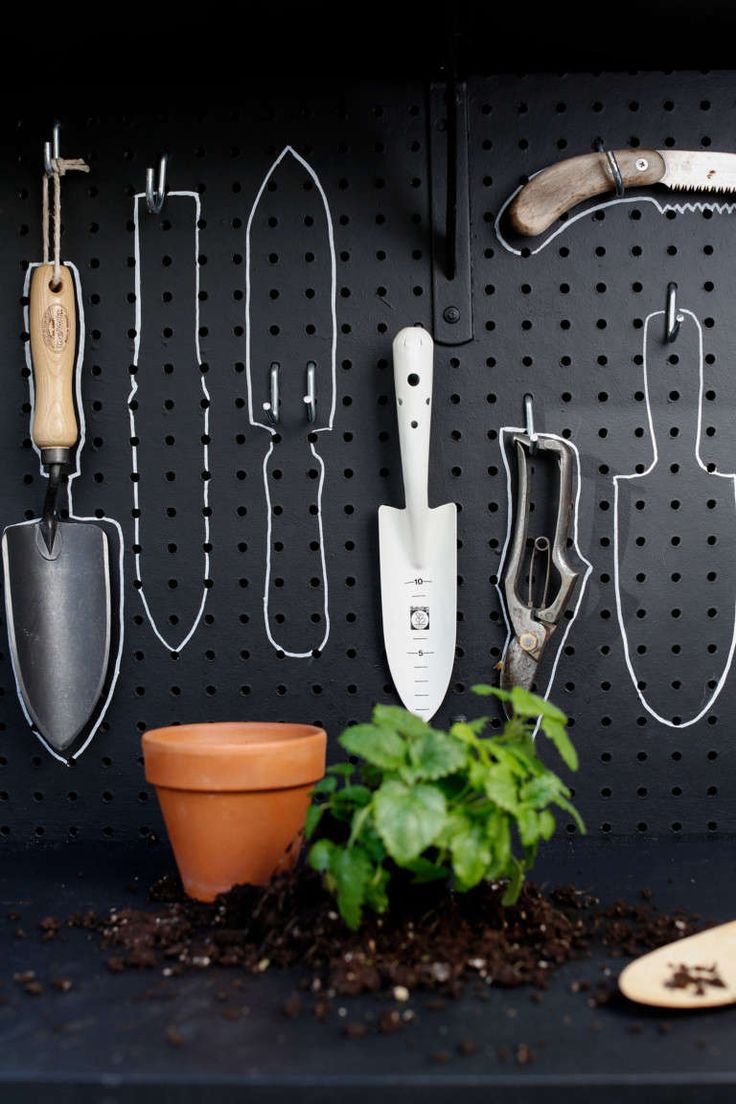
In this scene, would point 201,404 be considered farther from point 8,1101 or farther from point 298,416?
point 8,1101

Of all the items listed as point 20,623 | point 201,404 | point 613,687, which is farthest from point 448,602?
point 20,623

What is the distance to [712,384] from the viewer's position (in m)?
1.22

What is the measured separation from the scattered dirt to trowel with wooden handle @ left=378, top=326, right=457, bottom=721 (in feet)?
1.11

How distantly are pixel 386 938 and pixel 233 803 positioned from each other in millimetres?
192

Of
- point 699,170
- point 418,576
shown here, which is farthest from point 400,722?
point 699,170

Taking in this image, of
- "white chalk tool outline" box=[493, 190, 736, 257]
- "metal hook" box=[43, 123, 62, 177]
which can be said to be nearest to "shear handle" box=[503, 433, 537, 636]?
"white chalk tool outline" box=[493, 190, 736, 257]

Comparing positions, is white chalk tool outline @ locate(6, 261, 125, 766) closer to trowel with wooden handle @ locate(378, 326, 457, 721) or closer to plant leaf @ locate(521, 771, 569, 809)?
trowel with wooden handle @ locate(378, 326, 457, 721)

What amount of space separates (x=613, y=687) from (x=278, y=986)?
1.96 ft

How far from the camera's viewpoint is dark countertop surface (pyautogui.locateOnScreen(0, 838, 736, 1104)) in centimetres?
61

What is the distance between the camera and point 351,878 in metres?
0.74

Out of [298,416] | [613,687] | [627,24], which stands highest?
[627,24]

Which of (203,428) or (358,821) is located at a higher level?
(203,428)

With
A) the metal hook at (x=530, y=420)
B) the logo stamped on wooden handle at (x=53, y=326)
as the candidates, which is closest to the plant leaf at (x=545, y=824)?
the metal hook at (x=530, y=420)

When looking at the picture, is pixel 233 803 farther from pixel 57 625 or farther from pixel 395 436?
pixel 395 436
